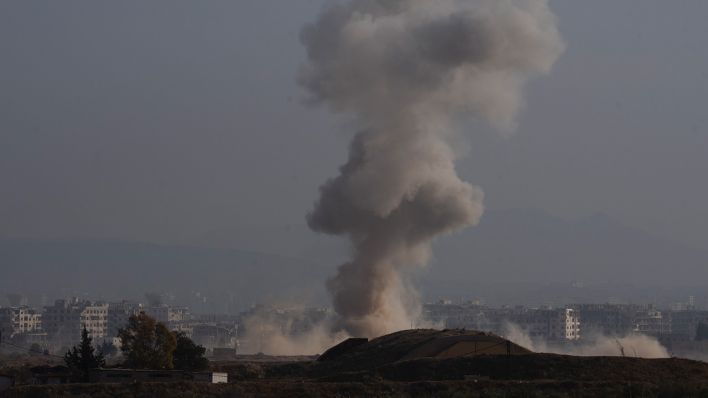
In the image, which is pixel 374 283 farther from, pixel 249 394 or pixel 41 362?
pixel 249 394

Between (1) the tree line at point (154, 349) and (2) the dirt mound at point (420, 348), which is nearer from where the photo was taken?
(1) the tree line at point (154, 349)

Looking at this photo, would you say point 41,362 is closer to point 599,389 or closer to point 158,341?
point 158,341

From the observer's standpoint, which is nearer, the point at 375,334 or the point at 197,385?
the point at 197,385

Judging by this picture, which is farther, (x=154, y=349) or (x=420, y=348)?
(x=420, y=348)

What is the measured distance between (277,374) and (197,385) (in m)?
20.3

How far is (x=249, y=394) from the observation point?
7238 cm

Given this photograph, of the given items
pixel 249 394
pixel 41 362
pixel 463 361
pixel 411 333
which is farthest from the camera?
pixel 41 362

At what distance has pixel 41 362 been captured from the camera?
115 meters

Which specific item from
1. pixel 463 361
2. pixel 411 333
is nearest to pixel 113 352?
pixel 411 333

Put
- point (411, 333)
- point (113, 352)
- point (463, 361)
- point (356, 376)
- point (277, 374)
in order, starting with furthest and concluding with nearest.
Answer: point (113, 352) → point (411, 333) → point (277, 374) → point (463, 361) → point (356, 376)

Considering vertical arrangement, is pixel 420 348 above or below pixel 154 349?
above

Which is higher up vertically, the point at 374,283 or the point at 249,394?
the point at 374,283

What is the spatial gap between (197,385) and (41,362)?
43.8 m

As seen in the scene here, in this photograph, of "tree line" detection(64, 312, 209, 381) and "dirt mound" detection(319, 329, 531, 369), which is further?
"dirt mound" detection(319, 329, 531, 369)
